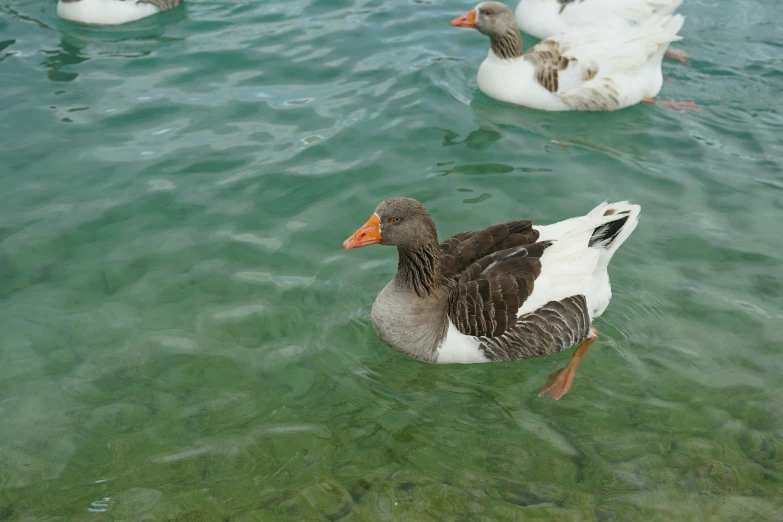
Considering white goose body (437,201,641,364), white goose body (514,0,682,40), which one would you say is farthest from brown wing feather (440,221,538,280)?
white goose body (514,0,682,40)

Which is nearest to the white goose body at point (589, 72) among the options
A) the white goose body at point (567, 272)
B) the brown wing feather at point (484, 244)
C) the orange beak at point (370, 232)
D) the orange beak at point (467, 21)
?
the orange beak at point (467, 21)

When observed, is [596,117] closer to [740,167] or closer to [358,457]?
[740,167]

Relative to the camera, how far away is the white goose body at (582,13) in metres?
12.0

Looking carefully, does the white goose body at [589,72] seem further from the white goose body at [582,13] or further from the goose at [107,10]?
the goose at [107,10]

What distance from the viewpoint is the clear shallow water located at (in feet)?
18.5

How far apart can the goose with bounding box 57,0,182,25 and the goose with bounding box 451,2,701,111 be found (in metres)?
5.29

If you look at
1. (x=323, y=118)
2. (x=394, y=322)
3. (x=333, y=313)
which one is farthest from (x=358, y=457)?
(x=323, y=118)

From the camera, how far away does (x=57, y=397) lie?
20.9 ft

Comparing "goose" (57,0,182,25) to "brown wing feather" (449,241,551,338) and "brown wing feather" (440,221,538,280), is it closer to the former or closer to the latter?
"brown wing feather" (440,221,538,280)

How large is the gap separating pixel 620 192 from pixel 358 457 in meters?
4.89

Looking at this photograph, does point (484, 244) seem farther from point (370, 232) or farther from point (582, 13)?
point (582, 13)

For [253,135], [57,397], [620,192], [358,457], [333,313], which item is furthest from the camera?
[253,135]

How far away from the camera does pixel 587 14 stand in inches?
481

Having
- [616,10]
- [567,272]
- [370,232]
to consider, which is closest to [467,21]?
[616,10]
